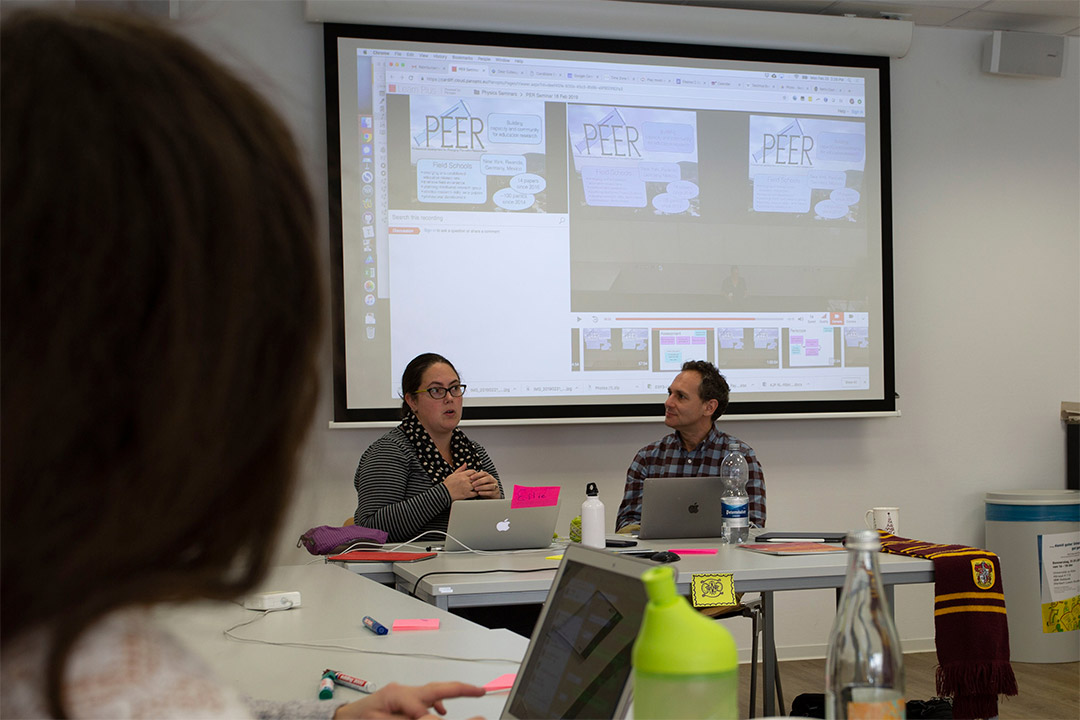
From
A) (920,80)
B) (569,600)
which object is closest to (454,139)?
(920,80)

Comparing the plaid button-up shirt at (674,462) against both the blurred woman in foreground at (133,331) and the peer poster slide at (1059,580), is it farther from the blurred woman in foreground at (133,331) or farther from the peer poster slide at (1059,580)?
the blurred woman in foreground at (133,331)

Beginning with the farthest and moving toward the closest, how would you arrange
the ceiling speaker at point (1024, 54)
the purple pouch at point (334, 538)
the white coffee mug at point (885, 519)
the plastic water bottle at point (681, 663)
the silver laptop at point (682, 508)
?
1. the ceiling speaker at point (1024, 54)
2. the white coffee mug at point (885, 519)
3. the silver laptop at point (682, 508)
4. the purple pouch at point (334, 538)
5. the plastic water bottle at point (681, 663)

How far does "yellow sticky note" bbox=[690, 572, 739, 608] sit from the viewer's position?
7.43ft

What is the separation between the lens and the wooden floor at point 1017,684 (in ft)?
11.3

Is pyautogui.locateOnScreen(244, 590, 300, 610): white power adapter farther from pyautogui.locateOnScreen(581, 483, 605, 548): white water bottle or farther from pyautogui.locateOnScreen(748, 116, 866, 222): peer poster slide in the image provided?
pyautogui.locateOnScreen(748, 116, 866, 222): peer poster slide

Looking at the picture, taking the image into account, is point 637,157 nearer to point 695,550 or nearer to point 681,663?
point 695,550

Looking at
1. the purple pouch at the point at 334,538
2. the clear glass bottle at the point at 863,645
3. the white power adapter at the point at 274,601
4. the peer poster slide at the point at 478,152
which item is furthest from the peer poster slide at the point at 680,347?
Result: the clear glass bottle at the point at 863,645

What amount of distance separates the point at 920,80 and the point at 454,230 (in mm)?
2367

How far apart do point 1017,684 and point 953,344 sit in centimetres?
167

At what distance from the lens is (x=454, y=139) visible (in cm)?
401

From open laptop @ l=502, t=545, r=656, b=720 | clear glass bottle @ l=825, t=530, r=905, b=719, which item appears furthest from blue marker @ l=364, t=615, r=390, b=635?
clear glass bottle @ l=825, t=530, r=905, b=719

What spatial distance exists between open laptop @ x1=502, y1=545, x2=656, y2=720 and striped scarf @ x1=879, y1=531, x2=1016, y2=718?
1745 mm

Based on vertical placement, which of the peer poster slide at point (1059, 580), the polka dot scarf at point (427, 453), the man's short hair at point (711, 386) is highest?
the man's short hair at point (711, 386)

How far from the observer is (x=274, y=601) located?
195 centimetres
